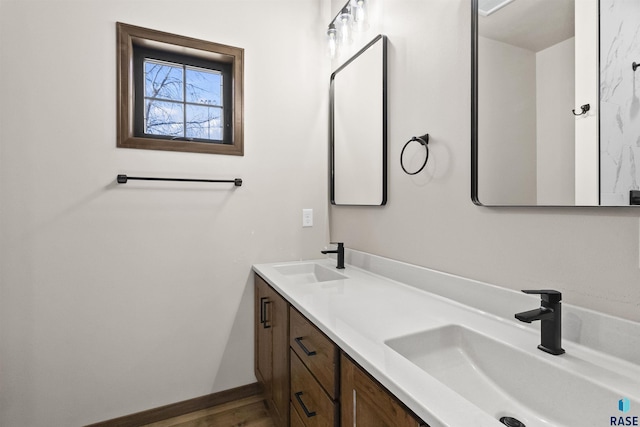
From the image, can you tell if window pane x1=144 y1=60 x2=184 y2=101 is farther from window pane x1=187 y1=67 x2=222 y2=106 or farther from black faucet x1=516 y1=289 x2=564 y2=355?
black faucet x1=516 y1=289 x2=564 y2=355

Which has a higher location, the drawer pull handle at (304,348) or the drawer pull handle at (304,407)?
the drawer pull handle at (304,348)

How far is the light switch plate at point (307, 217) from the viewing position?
2.11 m

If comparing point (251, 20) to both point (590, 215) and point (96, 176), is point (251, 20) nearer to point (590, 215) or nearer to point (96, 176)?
point (96, 176)

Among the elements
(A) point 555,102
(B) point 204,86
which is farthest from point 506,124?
(B) point 204,86

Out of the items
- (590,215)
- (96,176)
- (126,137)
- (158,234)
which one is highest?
(126,137)

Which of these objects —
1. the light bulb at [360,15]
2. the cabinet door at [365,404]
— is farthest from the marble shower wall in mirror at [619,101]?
the light bulb at [360,15]

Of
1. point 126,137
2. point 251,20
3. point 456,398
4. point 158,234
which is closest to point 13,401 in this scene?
point 158,234

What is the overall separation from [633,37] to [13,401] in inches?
105

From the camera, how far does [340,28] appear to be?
1983mm

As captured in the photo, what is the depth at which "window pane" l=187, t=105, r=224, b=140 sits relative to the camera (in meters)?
1.88

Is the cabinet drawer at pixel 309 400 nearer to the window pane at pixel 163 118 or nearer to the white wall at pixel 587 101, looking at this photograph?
the white wall at pixel 587 101

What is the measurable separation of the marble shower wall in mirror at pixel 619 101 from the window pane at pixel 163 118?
6.08 feet

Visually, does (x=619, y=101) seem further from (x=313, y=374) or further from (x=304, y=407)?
(x=304, y=407)

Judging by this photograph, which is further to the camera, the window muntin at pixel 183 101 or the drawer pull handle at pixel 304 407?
the window muntin at pixel 183 101
